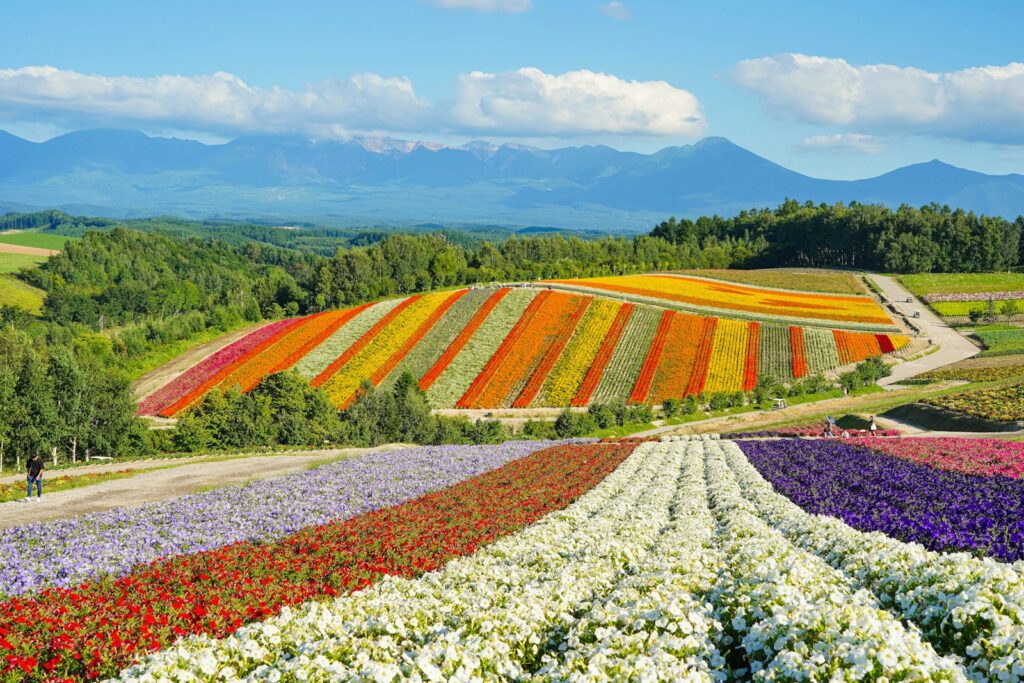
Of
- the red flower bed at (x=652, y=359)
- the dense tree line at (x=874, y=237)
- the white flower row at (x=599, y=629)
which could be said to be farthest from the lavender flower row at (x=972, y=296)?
the white flower row at (x=599, y=629)

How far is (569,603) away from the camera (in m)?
10.1

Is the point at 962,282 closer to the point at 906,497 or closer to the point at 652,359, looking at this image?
the point at 652,359

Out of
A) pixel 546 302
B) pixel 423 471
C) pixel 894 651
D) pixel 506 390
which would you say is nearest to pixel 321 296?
pixel 546 302

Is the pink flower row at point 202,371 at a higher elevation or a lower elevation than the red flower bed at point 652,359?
lower

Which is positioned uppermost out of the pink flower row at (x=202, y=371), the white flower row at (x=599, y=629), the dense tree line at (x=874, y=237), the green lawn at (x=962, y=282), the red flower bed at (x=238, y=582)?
the dense tree line at (x=874, y=237)

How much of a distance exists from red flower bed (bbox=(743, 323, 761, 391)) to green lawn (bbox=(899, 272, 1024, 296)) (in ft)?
132

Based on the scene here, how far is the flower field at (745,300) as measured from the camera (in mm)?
85375

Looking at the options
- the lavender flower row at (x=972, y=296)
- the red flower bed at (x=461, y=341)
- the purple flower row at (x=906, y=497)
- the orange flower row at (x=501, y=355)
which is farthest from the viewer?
the lavender flower row at (x=972, y=296)

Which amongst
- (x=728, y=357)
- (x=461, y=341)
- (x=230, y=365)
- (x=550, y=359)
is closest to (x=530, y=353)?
(x=550, y=359)

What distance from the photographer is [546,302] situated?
89.1 metres

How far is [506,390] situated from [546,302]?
25012mm

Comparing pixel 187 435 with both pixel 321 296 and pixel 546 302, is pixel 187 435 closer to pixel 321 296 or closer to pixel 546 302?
pixel 546 302

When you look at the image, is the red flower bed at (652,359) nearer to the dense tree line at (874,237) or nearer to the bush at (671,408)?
the bush at (671,408)

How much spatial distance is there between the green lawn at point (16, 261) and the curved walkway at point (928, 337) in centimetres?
16940
